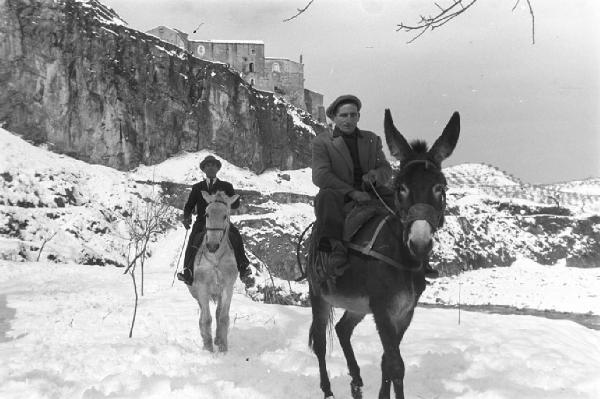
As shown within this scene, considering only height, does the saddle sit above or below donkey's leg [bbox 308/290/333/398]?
above

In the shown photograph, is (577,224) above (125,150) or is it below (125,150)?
below

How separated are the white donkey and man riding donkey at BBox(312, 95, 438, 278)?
261 centimetres

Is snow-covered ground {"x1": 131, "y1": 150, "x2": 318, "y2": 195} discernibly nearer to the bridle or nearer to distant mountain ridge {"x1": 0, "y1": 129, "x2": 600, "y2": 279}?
distant mountain ridge {"x1": 0, "y1": 129, "x2": 600, "y2": 279}

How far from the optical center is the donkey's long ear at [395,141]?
397cm

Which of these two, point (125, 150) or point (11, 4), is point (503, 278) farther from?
point (11, 4)

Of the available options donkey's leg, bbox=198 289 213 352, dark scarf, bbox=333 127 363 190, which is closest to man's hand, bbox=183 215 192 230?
donkey's leg, bbox=198 289 213 352

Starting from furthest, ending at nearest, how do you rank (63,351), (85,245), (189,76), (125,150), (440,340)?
(189,76)
(125,150)
(85,245)
(440,340)
(63,351)

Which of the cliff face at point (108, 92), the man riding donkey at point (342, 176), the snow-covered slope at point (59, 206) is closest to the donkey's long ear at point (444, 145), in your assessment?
the man riding donkey at point (342, 176)

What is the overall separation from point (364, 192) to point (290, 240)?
117 feet

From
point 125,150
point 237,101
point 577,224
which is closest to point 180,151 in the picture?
point 125,150

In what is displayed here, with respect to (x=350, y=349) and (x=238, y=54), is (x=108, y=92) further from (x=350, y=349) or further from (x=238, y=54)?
(x=350, y=349)

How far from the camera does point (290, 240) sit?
40.3 metres

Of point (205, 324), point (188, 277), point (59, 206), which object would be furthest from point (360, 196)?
point (59, 206)

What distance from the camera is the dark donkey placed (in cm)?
357
